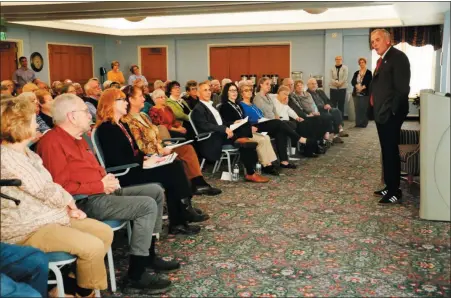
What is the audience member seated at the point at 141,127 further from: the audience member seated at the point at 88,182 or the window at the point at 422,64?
the window at the point at 422,64

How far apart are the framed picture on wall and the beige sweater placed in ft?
37.7

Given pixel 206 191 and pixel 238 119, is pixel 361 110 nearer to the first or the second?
pixel 238 119

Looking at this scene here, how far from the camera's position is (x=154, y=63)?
53.4ft

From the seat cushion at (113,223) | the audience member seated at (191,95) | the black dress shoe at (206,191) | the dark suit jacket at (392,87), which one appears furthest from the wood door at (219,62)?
the seat cushion at (113,223)

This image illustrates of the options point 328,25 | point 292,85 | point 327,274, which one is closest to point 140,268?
point 327,274

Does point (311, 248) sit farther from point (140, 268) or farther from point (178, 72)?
point (178, 72)

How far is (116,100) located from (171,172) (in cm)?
73

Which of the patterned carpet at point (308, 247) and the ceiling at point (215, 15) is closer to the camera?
the patterned carpet at point (308, 247)

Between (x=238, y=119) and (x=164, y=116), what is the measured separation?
0.95 meters

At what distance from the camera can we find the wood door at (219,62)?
15633 mm

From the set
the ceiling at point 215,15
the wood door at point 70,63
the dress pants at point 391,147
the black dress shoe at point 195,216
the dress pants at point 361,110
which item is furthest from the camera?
the wood door at point 70,63

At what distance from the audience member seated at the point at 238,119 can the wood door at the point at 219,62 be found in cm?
913

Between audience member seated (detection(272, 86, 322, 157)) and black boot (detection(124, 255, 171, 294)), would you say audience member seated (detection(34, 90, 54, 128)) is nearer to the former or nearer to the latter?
black boot (detection(124, 255, 171, 294))

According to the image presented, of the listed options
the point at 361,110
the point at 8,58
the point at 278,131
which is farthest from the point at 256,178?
the point at 8,58
